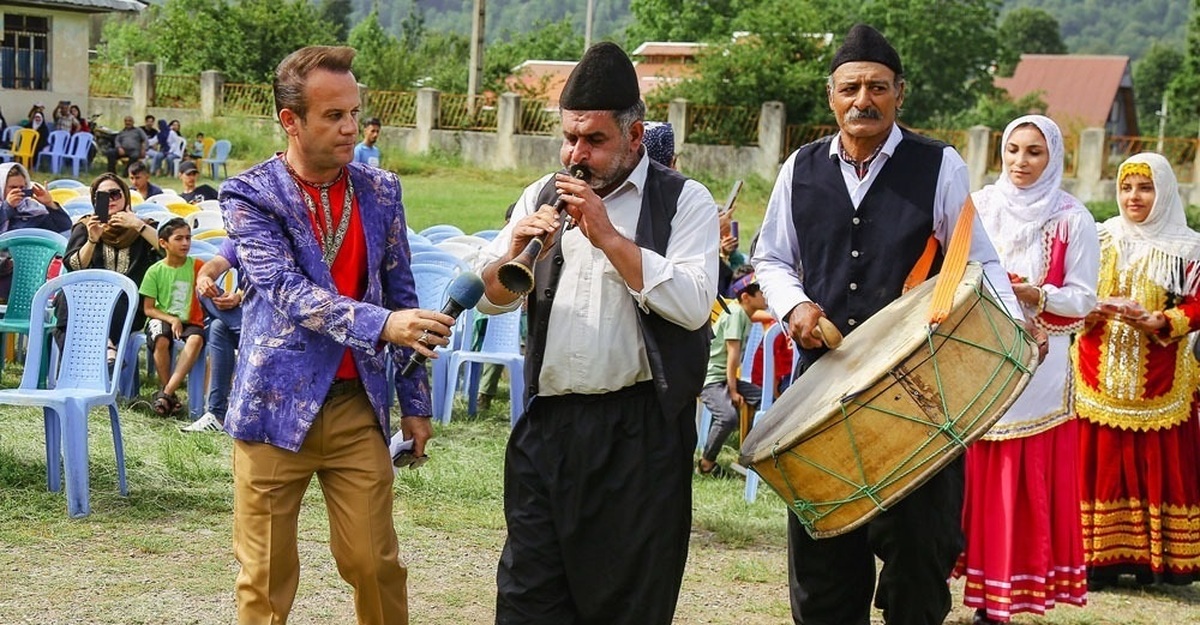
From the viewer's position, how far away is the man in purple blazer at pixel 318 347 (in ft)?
13.2

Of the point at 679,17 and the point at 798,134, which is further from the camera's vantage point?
the point at 679,17

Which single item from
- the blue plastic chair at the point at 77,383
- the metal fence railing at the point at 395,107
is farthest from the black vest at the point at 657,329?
the metal fence railing at the point at 395,107

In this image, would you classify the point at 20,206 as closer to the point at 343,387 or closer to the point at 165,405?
the point at 165,405

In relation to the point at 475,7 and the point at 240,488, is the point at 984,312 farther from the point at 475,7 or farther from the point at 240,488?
the point at 475,7

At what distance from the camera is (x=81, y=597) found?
5.73 metres

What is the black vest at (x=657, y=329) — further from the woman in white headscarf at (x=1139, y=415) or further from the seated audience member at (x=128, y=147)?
the seated audience member at (x=128, y=147)

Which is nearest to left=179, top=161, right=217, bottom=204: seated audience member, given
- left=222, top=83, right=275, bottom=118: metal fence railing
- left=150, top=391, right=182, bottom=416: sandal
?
left=150, top=391, right=182, bottom=416: sandal

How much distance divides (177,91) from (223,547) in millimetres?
31195

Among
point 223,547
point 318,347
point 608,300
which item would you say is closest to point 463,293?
point 608,300

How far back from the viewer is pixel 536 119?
105 ft

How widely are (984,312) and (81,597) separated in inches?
139

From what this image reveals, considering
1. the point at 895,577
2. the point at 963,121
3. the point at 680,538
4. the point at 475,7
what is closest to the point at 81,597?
the point at 680,538

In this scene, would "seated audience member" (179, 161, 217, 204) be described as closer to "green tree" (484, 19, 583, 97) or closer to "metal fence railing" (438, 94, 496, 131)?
"metal fence railing" (438, 94, 496, 131)

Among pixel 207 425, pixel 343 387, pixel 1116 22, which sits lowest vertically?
pixel 207 425
